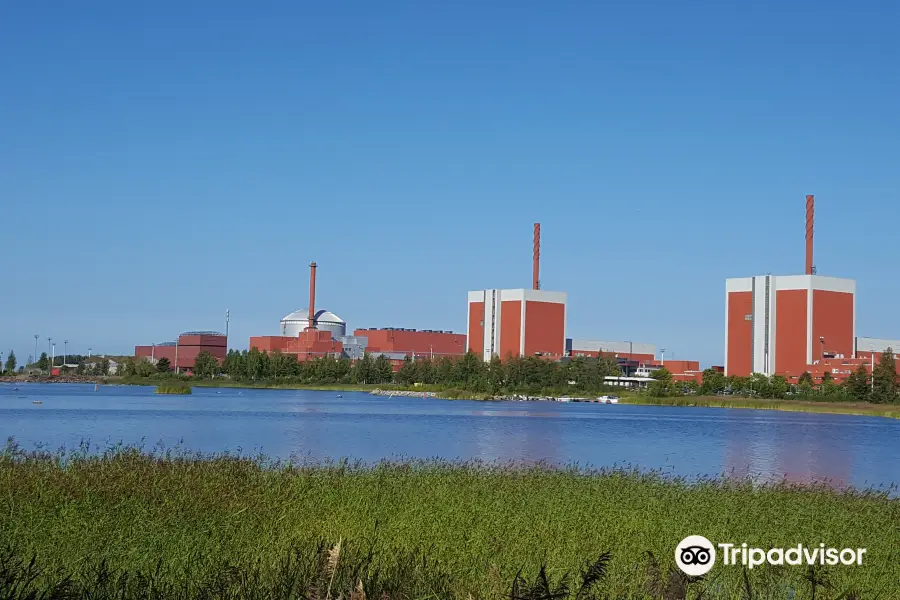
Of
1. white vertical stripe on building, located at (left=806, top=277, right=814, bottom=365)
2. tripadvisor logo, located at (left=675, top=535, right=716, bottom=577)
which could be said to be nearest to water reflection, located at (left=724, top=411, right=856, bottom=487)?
tripadvisor logo, located at (left=675, top=535, right=716, bottom=577)

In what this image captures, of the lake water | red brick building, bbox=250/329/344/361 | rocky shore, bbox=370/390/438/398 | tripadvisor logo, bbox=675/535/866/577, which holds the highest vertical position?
red brick building, bbox=250/329/344/361

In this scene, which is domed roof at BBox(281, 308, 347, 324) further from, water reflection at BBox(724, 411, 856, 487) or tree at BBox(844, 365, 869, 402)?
water reflection at BBox(724, 411, 856, 487)

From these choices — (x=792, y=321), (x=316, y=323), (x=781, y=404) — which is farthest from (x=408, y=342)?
(x=781, y=404)

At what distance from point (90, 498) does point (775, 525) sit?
30.7ft

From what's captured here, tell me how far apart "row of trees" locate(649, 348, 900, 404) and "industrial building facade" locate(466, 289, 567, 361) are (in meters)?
20.8

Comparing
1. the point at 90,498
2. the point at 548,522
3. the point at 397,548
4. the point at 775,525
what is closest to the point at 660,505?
the point at 775,525

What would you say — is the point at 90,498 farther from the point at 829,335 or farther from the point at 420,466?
the point at 829,335

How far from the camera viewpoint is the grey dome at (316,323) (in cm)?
15250

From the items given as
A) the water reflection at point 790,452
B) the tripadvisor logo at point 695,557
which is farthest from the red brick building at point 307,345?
the tripadvisor logo at point 695,557

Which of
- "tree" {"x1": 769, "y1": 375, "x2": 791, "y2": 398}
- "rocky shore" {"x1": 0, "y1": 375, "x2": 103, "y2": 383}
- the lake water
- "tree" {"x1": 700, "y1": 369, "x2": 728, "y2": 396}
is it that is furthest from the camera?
"rocky shore" {"x1": 0, "y1": 375, "x2": 103, "y2": 383}

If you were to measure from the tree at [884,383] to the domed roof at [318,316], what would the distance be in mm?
82677

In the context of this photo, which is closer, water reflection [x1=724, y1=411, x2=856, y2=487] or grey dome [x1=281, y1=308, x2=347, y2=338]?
water reflection [x1=724, y1=411, x2=856, y2=487]

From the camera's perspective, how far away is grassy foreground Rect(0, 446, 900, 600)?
9406mm

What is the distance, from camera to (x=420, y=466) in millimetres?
21156
